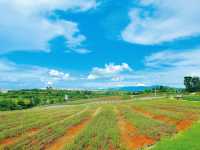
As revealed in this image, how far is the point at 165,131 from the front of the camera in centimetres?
2734

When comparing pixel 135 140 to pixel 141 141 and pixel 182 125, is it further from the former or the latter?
pixel 182 125

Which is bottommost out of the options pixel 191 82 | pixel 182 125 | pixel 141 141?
pixel 141 141

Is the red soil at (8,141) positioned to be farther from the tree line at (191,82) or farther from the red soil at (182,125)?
the tree line at (191,82)

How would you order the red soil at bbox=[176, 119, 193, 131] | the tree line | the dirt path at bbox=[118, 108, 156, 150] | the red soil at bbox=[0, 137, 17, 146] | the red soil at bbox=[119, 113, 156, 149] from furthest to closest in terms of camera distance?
1. the tree line
2. the red soil at bbox=[176, 119, 193, 131]
3. the red soil at bbox=[0, 137, 17, 146]
4. the red soil at bbox=[119, 113, 156, 149]
5. the dirt path at bbox=[118, 108, 156, 150]

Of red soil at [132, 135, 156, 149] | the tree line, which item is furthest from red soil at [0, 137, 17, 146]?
the tree line

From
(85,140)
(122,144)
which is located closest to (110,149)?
(122,144)

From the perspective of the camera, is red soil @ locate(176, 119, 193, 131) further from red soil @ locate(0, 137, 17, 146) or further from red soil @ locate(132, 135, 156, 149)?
red soil @ locate(0, 137, 17, 146)

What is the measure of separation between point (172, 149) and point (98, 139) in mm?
6135

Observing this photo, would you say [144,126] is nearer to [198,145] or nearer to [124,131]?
[124,131]

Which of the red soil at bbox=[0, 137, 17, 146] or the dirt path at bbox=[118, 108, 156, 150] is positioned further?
the red soil at bbox=[0, 137, 17, 146]

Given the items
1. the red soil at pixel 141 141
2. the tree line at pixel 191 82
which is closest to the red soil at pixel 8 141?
the red soil at pixel 141 141

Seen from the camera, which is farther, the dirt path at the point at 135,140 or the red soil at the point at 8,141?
the red soil at the point at 8,141

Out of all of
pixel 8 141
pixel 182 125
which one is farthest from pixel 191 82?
pixel 8 141

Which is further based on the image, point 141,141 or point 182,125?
point 182,125
